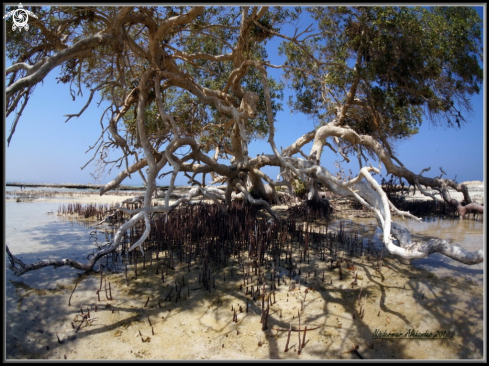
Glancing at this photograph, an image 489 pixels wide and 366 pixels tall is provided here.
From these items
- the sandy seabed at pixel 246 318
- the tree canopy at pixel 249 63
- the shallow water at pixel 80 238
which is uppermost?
the tree canopy at pixel 249 63

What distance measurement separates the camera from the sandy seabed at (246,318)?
281 cm

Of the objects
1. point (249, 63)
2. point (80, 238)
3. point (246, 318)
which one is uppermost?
point (249, 63)

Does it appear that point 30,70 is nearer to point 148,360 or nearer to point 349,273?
point 148,360

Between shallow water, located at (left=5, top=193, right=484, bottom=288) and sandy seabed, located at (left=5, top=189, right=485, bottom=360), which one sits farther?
shallow water, located at (left=5, top=193, right=484, bottom=288)

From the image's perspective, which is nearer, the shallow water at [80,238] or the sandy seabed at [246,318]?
the sandy seabed at [246,318]

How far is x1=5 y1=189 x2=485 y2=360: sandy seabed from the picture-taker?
281 cm

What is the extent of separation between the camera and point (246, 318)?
3246mm

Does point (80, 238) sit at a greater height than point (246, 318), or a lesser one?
greater

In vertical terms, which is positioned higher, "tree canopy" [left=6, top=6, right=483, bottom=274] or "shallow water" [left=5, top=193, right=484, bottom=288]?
"tree canopy" [left=6, top=6, right=483, bottom=274]

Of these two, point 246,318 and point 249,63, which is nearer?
point 246,318

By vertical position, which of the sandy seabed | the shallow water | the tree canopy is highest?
the tree canopy

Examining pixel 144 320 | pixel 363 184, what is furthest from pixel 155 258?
pixel 363 184

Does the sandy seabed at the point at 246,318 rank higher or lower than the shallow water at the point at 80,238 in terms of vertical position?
lower

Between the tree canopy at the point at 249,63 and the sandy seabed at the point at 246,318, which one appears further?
the tree canopy at the point at 249,63
